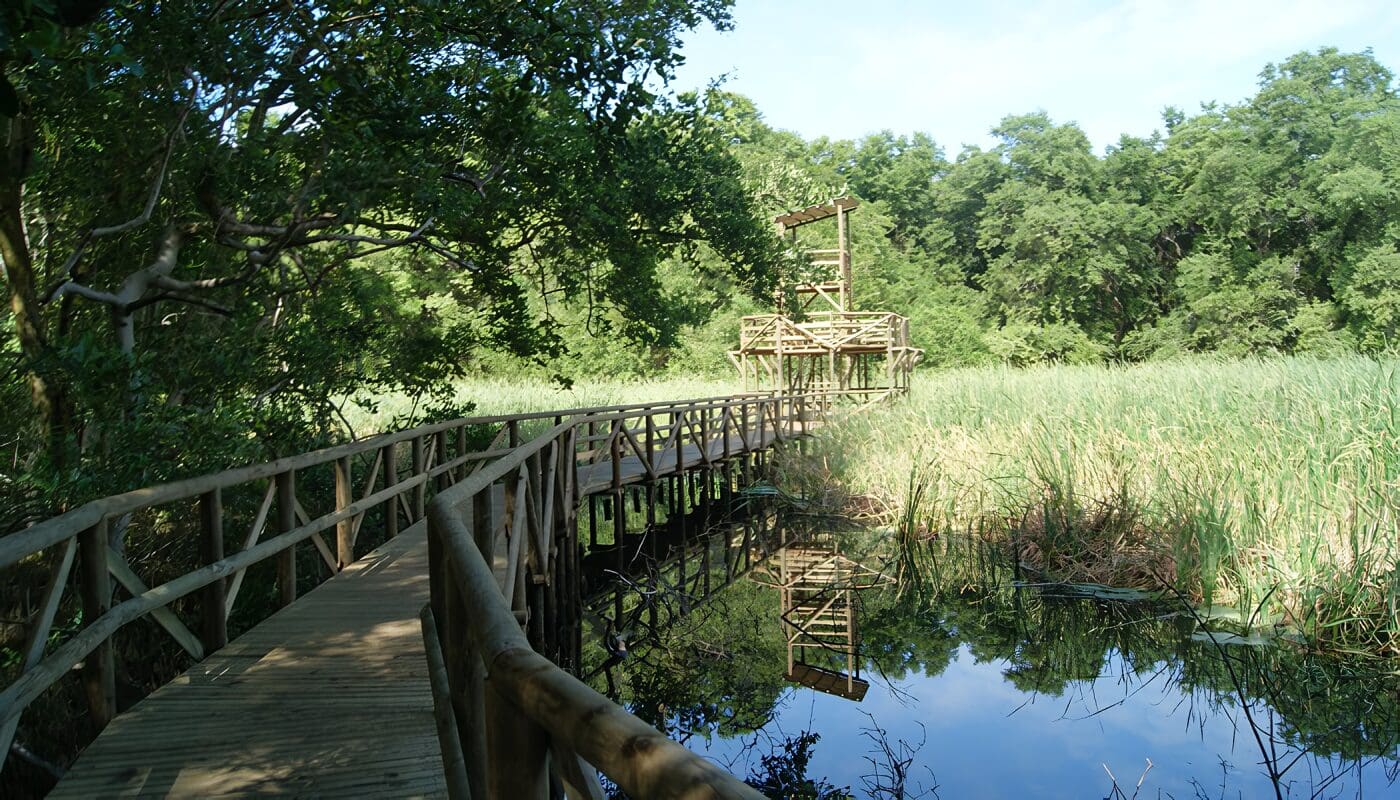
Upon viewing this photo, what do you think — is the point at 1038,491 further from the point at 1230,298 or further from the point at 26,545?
the point at 1230,298

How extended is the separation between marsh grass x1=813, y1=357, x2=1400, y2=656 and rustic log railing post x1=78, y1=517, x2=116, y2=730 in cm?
557

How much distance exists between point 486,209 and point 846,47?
47553mm

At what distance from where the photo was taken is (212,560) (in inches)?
188

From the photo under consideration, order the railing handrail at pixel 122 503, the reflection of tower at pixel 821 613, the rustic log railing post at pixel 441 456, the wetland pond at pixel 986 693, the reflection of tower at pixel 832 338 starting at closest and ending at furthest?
the railing handrail at pixel 122 503, the wetland pond at pixel 986 693, the reflection of tower at pixel 821 613, the rustic log railing post at pixel 441 456, the reflection of tower at pixel 832 338

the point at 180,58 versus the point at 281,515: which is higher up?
the point at 180,58

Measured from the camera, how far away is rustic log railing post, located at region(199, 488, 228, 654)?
474 cm

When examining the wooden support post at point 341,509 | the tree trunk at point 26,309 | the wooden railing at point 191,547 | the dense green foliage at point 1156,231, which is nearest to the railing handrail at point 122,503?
the wooden railing at point 191,547

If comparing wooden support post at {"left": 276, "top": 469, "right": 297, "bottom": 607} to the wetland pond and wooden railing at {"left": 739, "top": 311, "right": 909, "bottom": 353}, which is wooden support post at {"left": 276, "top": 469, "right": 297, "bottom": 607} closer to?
the wetland pond

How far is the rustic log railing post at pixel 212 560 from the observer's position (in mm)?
4742

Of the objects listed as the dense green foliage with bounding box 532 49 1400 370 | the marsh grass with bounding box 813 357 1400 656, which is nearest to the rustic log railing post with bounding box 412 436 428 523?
the marsh grass with bounding box 813 357 1400 656

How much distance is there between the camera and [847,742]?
19.9ft

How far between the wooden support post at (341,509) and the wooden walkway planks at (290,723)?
1.45m

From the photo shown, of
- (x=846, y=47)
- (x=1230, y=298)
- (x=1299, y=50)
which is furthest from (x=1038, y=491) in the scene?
(x=846, y=47)

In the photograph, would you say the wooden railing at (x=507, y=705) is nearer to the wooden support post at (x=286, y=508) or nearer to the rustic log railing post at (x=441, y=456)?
the wooden support post at (x=286, y=508)
